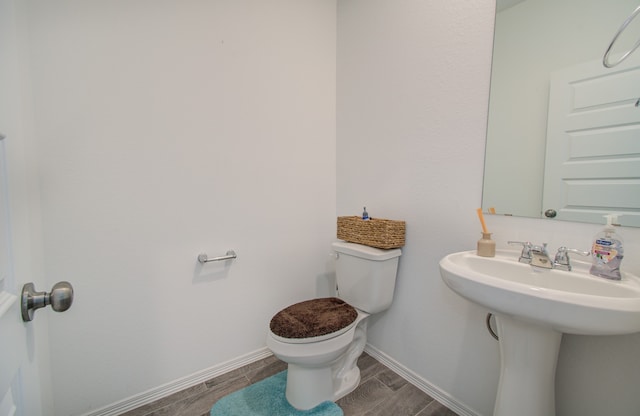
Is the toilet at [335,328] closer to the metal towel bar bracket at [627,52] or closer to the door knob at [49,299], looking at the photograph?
the door knob at [49,299]

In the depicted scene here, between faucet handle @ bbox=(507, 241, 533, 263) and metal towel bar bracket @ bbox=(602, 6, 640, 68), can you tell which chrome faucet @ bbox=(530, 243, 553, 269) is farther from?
metal towel bar bracket @ bbox=(602, 6, 640, 68)

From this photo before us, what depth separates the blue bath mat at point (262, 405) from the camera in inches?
49.3

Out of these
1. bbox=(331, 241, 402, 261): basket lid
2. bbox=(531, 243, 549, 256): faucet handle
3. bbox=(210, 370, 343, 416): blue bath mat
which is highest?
bbox=(531, 243, 549, 256): faucet handle

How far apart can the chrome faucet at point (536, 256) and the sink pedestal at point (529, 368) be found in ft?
0.71

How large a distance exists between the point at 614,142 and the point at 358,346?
1429 mm

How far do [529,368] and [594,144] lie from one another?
31.3 inches

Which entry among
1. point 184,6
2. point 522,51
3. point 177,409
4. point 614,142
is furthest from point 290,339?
point 184,6

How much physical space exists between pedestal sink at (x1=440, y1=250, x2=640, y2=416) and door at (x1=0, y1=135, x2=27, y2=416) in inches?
41.9

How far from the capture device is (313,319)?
50.1 inches

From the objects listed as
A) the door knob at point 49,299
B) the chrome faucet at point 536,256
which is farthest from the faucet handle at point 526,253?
the door knob at point 49,299

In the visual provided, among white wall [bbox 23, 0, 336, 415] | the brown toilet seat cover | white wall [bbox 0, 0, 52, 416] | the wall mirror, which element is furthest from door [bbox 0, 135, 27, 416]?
the wall mirror

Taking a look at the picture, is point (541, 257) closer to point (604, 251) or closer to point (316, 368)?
point (604, 251)

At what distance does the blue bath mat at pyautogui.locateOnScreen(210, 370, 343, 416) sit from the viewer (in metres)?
1.25

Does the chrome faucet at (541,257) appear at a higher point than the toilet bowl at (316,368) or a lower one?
higher
